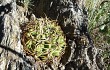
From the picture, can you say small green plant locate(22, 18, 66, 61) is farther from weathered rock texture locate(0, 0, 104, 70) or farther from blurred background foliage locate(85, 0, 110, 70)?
blurred background foliage locate(85, 0, 110, 70)

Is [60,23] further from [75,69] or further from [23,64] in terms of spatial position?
[23,64]

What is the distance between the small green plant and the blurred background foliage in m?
0.61

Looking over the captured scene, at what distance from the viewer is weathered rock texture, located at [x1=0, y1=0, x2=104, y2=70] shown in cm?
229

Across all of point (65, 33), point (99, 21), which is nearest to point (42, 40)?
point (65, 33)

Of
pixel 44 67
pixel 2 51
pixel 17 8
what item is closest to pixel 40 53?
pixel 44 67

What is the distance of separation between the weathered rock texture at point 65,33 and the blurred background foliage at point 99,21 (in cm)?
33

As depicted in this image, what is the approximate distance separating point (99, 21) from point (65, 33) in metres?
0.68

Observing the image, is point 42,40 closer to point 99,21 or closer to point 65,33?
point 65,33

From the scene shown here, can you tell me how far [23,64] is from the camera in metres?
2.25

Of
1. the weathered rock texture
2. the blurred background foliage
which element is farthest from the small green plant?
the blurred background foliage

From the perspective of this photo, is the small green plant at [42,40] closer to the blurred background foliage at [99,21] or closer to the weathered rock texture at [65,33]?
the weathered rock texture at [65,33]

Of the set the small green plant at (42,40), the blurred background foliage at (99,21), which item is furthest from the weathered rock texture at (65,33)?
the blurred background foliage at (99,21)

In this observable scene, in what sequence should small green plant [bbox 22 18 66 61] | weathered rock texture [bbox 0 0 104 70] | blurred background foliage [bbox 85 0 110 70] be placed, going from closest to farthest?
1. weathered rock texture [bbox 0 0 104 70]
2. small green plant [bbox 22 18 66 61]
3. blurred background foliage [bbox 85 0 110 70]

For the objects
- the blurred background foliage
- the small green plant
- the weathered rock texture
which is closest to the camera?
the weathered rock texture
